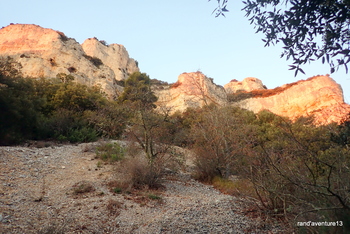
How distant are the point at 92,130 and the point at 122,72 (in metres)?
25.8

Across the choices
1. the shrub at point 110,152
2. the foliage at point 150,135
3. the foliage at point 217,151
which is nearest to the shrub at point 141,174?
the foliage at point 150,135

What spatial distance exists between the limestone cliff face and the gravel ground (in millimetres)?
20684

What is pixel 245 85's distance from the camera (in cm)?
4703

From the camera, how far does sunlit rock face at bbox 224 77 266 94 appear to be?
46062 mm

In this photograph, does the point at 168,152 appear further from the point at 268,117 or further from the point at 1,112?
the point at 268,117

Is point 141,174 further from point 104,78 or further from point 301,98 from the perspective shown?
point 104,78

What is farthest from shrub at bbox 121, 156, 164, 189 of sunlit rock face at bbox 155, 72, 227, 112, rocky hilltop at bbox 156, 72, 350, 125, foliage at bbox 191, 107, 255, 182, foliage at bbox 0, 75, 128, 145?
sunlit rock face at bbox 155, 72, 227, 112

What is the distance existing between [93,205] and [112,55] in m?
37.5

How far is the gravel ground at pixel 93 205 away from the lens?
4.59 metres

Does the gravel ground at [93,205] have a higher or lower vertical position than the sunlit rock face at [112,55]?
lower

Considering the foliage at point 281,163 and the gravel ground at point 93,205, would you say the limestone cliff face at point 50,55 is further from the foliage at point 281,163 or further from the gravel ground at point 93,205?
the gravel ground at point 93,205

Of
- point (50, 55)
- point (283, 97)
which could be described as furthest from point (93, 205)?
point (50, 55)

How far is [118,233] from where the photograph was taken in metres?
4.68

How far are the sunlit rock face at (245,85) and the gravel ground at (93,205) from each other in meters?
38.7
